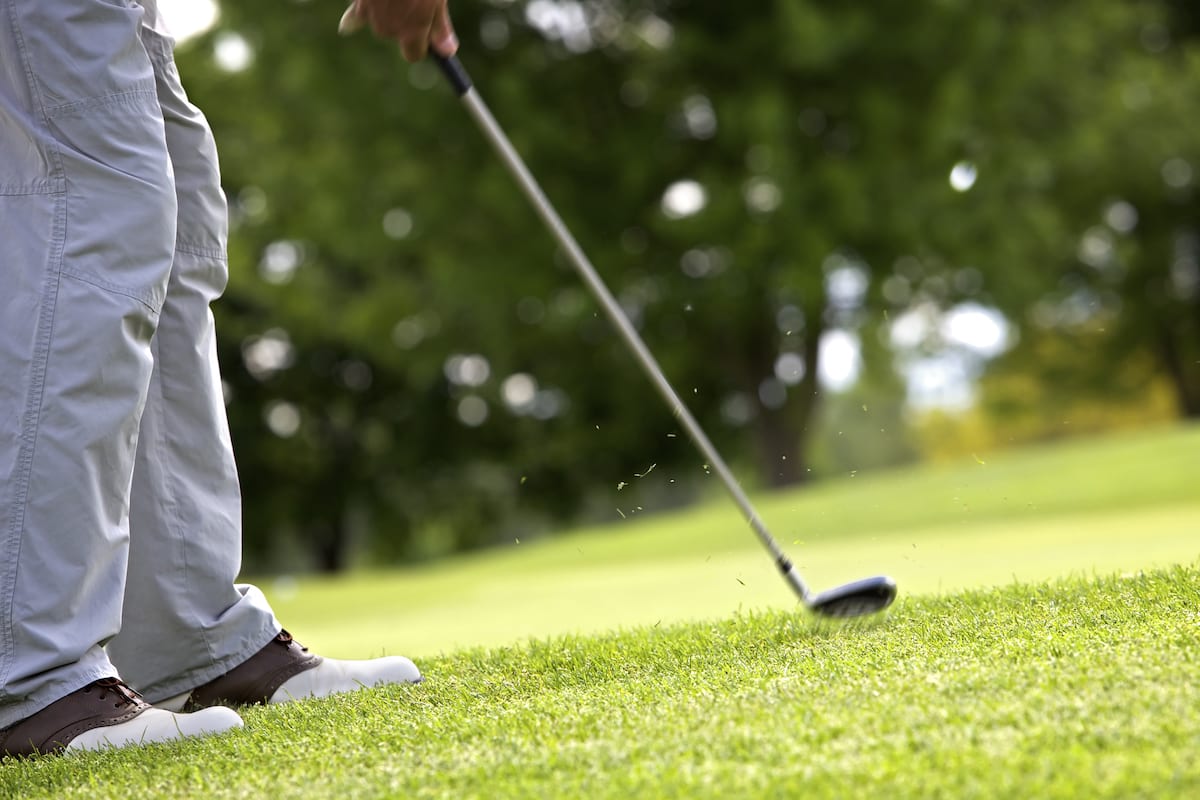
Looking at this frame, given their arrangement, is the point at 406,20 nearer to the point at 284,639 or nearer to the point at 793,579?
the point at 284,639

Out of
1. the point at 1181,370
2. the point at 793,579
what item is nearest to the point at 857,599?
the point at 793,579

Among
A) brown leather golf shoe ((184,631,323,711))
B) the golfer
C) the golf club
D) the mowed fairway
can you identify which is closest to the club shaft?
the golf club

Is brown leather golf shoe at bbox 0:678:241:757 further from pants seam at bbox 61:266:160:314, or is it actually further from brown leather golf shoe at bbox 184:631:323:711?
pants seam at bbox 61:266:160:314

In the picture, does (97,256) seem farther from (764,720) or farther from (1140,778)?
(1140,778)

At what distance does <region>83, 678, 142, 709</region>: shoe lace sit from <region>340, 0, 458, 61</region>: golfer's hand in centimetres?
139

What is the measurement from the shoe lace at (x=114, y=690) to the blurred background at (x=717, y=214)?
686 cm

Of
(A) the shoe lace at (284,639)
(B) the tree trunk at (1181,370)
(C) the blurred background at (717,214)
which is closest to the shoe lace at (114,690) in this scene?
(A) the shoe lace at (284,639)

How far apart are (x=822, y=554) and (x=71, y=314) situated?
16.4 feet

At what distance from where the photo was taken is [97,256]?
2260 millimetres

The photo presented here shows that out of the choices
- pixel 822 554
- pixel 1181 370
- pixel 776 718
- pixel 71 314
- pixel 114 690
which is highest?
pixel 71 314

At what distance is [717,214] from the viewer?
14633mm

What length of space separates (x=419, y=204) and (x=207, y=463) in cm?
1367

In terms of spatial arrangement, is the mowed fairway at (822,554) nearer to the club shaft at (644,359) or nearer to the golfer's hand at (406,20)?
the club shaft at (644,359)

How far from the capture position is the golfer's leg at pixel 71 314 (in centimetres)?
216
